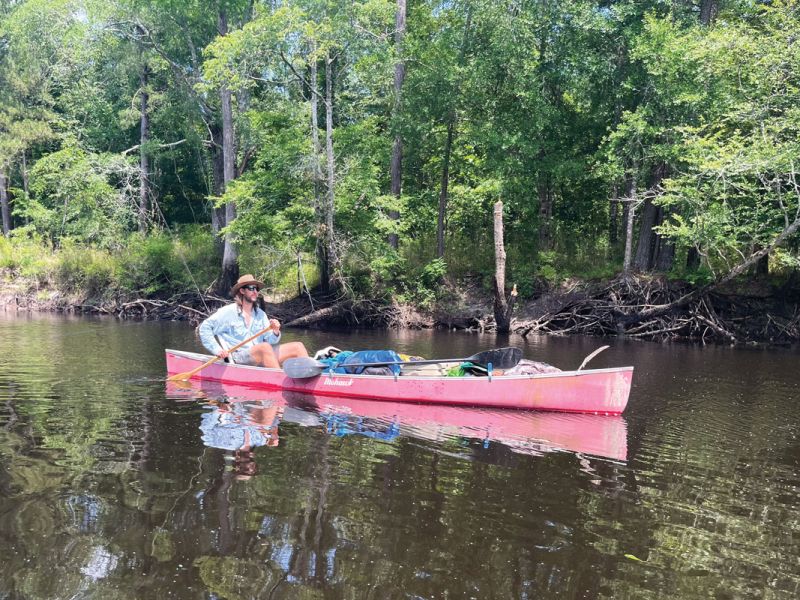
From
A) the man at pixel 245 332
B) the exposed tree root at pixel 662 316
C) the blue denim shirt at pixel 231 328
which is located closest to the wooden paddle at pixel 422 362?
the man at pixel 245 332

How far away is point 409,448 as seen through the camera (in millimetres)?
6625

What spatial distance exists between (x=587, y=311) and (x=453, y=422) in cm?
1185

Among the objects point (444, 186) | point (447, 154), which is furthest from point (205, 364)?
point (447, 154)

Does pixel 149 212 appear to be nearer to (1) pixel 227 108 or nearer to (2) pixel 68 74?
(1) pixel 227 108

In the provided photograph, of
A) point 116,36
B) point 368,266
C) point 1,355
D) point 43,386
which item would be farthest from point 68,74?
point 43,386

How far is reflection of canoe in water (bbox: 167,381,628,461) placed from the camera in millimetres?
7063

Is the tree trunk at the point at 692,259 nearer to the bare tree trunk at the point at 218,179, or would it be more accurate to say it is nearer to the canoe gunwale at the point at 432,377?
the canoe gunwale at the point at 432,377

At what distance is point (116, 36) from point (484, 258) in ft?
49.1

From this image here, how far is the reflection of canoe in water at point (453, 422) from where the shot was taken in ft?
23.2

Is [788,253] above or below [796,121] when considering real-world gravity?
below

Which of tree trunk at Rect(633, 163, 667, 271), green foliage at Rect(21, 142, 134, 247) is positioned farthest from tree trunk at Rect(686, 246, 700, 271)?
green foliage at Rect(21, 142, 134, 247)

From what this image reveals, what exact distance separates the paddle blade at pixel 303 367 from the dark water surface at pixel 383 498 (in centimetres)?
41

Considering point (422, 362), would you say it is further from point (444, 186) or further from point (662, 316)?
point (444, 186)

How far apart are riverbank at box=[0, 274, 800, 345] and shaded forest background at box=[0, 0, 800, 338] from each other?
1.27 feet
